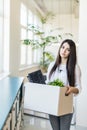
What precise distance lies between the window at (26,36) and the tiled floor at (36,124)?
2.37m

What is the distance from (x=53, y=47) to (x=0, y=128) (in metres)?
6.89

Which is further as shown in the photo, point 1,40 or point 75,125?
point 1,40

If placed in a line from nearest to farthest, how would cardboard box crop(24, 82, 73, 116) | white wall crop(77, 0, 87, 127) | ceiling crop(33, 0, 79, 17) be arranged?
cardboard box crop(24, 82, 73, 116), white wall crop(77, 0, 87, 127), ceiling crop(33, 0, 79, 17)

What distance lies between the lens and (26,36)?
7.37 meters

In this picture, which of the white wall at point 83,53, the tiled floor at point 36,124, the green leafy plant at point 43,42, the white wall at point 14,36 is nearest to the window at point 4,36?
the white wall at point 14,36

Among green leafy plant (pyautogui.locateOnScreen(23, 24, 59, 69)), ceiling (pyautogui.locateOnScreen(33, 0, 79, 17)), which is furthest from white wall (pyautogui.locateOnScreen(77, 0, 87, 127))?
ceiling (pyautogui.locateOnScreen(33, 0, 79, 17))

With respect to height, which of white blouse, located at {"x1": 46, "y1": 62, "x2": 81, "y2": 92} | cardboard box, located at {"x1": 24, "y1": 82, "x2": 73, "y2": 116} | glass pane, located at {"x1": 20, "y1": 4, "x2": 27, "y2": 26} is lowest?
cardboard box, located at {"x1": 24, "y1": 82, "x2": 73, "y2": 116}

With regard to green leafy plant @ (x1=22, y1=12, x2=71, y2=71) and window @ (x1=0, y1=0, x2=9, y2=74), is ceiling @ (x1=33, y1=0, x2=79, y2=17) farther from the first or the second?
window @ (x1=0, y1=0, x2=9, y2=74)

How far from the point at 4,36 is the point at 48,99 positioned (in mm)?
3134

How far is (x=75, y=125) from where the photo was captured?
4.07 meters

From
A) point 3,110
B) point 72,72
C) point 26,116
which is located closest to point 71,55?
point 72,72

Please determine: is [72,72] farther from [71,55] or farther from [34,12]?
[34,12]

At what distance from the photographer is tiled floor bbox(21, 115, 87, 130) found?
4023mm

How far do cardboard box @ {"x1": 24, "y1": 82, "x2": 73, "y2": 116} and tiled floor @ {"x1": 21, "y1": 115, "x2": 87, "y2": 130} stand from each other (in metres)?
2.00
